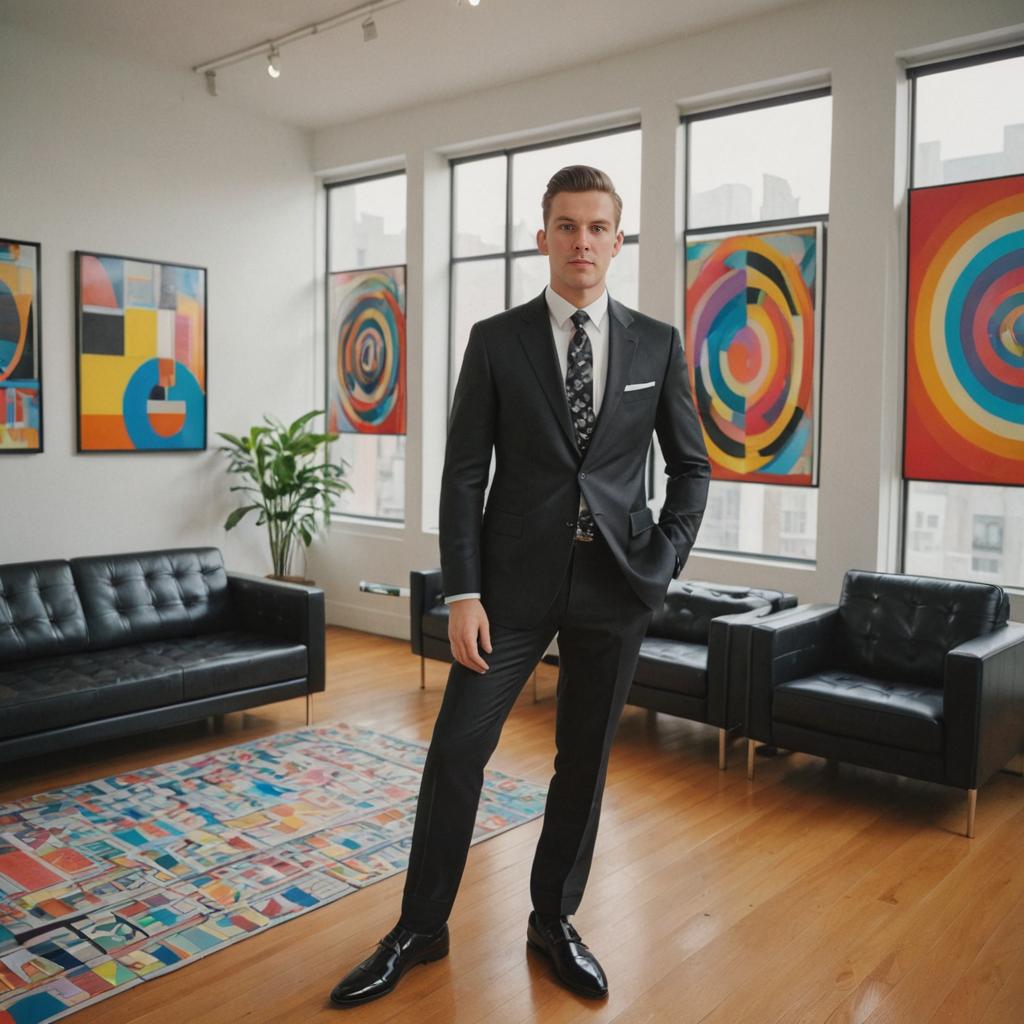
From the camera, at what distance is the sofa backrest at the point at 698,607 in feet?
15.1

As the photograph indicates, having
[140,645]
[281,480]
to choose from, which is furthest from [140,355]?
[140,645]

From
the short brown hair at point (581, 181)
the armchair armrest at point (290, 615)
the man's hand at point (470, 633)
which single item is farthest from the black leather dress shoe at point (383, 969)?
the armchair armrest at point (290, 615)

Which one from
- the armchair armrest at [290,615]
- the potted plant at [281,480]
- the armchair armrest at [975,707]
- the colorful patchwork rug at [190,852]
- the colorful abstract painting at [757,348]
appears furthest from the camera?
the potted plant at [281,480]

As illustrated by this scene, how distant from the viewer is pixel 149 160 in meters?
6.05

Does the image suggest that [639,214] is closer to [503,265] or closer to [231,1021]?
[503,265]

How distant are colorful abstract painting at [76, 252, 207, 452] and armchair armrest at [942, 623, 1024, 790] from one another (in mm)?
4553

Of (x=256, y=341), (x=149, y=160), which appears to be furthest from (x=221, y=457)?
(x=149, y=160)

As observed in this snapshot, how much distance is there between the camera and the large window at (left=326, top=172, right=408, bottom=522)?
6852mm

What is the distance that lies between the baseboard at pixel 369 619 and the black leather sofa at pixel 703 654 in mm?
1573

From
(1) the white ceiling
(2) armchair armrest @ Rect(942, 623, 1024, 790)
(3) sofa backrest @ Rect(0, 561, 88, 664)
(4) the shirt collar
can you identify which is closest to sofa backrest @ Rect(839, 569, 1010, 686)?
(2) armchair armrest @ Rect(942, 623, 1024, 790)

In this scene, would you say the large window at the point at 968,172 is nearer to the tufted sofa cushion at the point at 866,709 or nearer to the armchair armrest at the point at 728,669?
the tufted sofa cushion at the point at 866,709

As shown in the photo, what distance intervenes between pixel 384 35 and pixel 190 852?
161 inches

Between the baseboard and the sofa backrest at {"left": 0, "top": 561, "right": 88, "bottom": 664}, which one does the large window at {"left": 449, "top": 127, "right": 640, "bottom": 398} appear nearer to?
the baseboard

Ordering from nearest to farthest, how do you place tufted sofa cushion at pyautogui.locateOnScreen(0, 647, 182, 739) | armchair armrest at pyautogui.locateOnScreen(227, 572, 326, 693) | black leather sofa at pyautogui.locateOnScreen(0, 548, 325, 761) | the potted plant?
1. tufted sofa cushion at pyautogui.locateOnScreen(0, 647, 182, 739)
2. black leather sofa at pyautogui.locateOnScreen(0, 548, 325, 761)
3. armchair armrest at pyautogui.locateOnScreen(227, 572, 326, 693)
4. the potted plant
